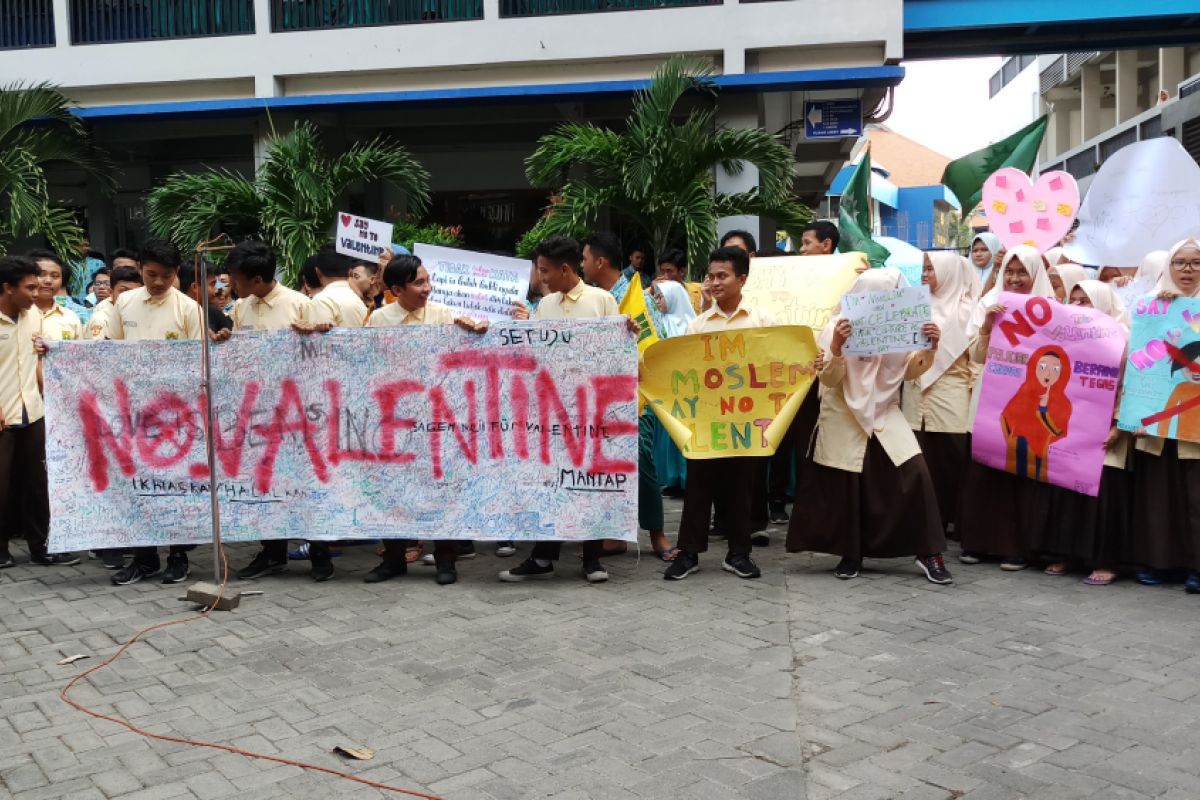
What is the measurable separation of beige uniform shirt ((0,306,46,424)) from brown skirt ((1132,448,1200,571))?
6.53m

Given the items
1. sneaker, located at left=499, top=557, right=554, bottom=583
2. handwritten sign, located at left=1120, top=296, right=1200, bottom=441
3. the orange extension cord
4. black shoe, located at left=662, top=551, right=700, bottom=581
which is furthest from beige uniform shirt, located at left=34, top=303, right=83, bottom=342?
handwritten sign, located at left=1120, top=296, right=1200, bottom=441

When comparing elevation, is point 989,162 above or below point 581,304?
above

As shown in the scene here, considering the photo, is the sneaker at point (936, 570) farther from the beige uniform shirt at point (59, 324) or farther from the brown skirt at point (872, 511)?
the beige uniform shirt at point (59, 324)

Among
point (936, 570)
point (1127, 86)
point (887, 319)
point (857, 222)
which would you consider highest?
point (1127, 86)

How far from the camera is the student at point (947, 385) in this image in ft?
22.9

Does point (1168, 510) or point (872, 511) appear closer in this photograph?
point (1168, 510)

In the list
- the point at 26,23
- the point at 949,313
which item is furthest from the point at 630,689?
the point at 26,23

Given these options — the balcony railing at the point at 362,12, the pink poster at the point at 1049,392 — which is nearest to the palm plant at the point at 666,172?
the balcony railing at the point at 362,12

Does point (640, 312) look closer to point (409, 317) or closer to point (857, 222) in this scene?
point (409, 317)

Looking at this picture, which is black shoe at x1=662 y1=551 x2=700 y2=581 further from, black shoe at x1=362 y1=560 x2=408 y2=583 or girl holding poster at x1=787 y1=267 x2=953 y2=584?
black shoe at x1=362 y1=560 x2=408 y2=583

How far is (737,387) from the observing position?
6293mm

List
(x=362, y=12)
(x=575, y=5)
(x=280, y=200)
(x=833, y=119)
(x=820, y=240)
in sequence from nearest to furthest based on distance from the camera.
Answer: (x=820, y=240)
(x=280, y=200)
(x=575, y=5)
(x=362, y=12)
(x=833, y=119)

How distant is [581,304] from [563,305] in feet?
0.40

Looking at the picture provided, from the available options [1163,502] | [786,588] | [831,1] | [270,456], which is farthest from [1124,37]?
[270,456]
